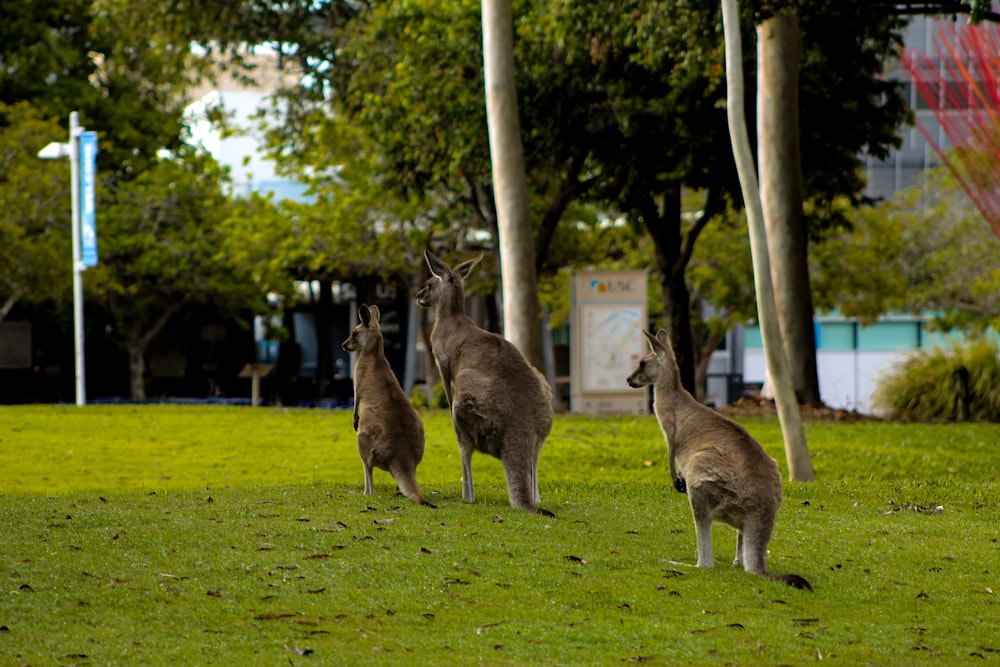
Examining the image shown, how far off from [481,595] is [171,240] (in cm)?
3108

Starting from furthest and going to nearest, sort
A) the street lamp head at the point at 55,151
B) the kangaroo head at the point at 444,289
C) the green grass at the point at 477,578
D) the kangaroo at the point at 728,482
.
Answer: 1. the street lamp head at the point at 55,151
2. the kangaroo head at the point at 444,289
3. the kangaroo at the point at 728,482
4. the green grass at the point at 477,578

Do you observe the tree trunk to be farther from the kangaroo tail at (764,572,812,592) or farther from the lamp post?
the kangaroo tail at (764,572,812,592)

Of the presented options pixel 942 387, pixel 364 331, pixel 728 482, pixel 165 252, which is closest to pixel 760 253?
pixel 364 331

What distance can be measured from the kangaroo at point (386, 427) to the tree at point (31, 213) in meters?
22.0

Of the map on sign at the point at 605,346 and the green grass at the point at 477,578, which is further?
the map on sign at the point at 605,346

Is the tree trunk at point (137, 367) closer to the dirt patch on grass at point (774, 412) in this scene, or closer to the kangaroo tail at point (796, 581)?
the dirt patch on grass at point (774, 412)

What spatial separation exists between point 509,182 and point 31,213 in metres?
17.2

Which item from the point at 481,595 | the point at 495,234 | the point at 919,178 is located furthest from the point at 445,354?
the point at 919,178

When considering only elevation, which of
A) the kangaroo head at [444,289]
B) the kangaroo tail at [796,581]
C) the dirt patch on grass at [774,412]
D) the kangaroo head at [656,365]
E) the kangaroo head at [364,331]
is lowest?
the kangaroo tail at [796,581]

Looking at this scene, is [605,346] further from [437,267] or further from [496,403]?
A: [496,403]

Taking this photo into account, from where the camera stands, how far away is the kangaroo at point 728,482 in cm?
783

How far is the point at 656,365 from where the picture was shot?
9023 mm

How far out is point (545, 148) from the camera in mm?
24688

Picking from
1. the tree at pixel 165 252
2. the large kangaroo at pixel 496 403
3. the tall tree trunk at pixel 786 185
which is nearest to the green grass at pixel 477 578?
the large kangaroo at pixel 496 403
